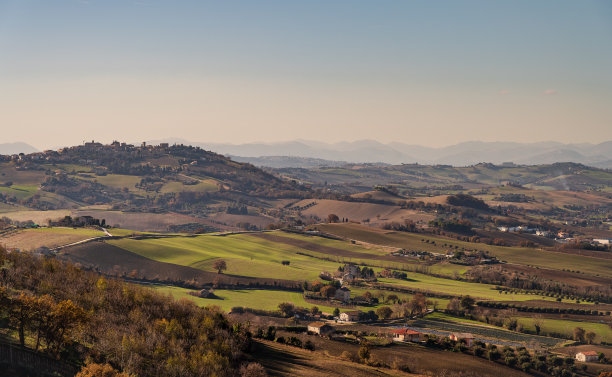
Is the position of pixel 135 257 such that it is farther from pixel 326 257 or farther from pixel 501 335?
pixel 501 335

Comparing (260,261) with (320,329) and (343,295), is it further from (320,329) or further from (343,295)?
(320,329)

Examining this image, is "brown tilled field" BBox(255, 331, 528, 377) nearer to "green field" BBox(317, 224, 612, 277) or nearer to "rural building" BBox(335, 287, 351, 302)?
"rural building" BBox(335, 287, 351, 302)

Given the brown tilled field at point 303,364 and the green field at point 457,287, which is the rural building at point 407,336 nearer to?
the brown tilled field at point 303,364

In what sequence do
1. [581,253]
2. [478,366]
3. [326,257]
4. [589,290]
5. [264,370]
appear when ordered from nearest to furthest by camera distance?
1. [264,370]
2. [478,366]
3. [589,290]
4. [326,257]
5. [581,253]

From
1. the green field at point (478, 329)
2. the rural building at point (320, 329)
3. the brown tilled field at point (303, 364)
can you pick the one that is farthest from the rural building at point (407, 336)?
the brown tilled field at point (303, 364)

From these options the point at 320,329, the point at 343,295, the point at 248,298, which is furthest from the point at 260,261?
the point at 320,329

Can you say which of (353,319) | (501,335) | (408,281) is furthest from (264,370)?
(408,281)
